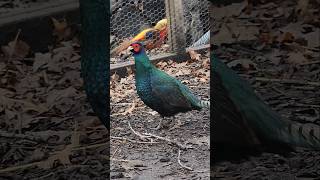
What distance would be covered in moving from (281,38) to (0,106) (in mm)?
1156

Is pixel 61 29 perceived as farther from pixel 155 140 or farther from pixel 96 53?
pixel 155 140

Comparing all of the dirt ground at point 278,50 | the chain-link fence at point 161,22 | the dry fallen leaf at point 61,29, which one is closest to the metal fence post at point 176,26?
the chain-link fence at point 161,22

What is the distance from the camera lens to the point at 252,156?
261cm

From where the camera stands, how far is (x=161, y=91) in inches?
119

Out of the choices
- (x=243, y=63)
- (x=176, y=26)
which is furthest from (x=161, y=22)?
(x=243, y=63)

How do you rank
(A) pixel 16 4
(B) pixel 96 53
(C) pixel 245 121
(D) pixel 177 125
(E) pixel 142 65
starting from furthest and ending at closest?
(D) pixel 177 125 → (E) pixel 142 65 → (C) pixel 245 121 → (B) pixel 96 53 → (A) pixel 16 4

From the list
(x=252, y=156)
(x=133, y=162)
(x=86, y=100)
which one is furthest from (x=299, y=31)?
(x=133, y=162)

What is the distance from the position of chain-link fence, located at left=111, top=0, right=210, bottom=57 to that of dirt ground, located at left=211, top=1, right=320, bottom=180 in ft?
3.07

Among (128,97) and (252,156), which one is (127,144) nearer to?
(128,97)

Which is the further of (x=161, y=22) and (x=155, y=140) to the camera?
(x=161, y=22)

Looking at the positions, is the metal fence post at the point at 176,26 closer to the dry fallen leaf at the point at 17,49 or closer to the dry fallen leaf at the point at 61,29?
the dry fallen leaf at the point at 61,29

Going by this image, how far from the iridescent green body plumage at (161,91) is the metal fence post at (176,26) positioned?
1.65 feet

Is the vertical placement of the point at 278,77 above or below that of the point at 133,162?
above

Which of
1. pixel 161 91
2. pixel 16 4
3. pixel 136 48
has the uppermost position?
pixel 16 4
